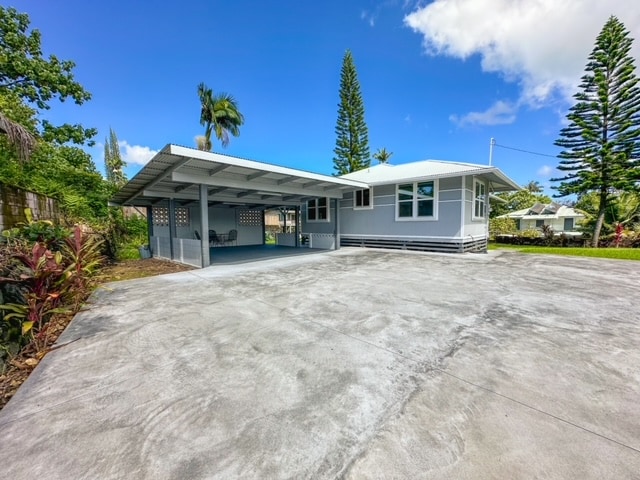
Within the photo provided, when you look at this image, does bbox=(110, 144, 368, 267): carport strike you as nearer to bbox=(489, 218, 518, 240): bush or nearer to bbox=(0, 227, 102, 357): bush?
bbox=(0, 227, 102, 357): bush

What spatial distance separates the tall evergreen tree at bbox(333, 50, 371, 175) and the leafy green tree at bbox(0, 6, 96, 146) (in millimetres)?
16998

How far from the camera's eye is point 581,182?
43.7ft

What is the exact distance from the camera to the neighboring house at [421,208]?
30.1 feet

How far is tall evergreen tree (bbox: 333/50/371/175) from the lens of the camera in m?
22.1

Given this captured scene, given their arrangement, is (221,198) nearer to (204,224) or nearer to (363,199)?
(204,224)

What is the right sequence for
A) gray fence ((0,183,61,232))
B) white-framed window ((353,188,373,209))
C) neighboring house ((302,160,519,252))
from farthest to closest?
1. white-framed window ((353,188,373,209))
2. neighboring house ((302,160,519,252))
3. gray fence ((0,183,61,232))

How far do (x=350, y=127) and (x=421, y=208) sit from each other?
15464 millimetres

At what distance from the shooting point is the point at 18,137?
14.2ft

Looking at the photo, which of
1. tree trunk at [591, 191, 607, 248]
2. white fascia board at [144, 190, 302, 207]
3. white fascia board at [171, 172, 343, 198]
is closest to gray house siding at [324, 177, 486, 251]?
white fascia board at [171, 172, 343, 198]

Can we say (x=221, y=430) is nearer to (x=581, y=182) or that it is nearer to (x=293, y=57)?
(x=293, y=57)

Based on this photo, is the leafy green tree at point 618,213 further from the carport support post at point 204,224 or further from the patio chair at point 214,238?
the patio chair at point 214,238

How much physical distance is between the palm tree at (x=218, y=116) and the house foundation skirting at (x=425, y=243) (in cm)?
1022

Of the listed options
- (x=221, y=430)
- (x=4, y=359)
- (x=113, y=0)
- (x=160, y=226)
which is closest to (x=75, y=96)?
(x=113, y=0)

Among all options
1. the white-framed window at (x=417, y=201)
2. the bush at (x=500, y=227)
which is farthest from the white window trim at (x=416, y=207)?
the bush at (x=500, y=227)
